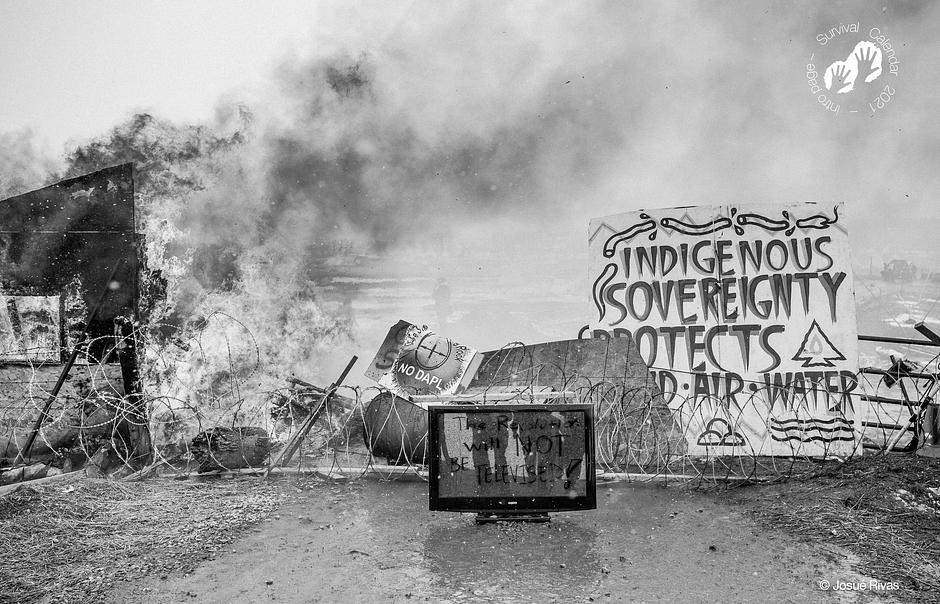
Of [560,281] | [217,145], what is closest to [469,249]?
[560,281]

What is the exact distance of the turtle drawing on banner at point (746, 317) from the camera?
291 inches

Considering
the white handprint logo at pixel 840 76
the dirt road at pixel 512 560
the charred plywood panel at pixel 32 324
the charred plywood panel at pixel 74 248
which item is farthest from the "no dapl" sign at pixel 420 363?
the white handprint logo at pixel 840 76

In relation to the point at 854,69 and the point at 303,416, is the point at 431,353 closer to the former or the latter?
the point at 303,416

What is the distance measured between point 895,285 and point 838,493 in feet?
25.7

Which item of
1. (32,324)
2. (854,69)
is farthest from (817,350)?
(32,324)

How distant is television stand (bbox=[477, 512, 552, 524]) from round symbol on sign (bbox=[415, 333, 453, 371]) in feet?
11.1

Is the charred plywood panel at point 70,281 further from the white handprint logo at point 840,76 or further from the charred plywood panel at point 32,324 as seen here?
the white handprint logo at point 840,76

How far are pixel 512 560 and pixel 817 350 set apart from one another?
5132mm

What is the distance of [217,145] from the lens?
10.6 metres

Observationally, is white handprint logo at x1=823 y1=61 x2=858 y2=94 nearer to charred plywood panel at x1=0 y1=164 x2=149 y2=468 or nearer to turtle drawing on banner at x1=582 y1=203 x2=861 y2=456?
turtle drawing on banner at x1=582 y1=203 x2=861 y2=456

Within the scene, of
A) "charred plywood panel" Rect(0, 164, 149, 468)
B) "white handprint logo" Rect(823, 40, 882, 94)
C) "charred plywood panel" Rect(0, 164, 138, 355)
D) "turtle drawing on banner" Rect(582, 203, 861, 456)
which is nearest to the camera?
"turtle drawing on banner" Rect(582, 203, 861, 456)

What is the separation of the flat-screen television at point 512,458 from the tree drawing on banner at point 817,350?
411 centimetres

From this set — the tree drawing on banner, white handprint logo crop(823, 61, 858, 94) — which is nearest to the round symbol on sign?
the tree drawing on banner

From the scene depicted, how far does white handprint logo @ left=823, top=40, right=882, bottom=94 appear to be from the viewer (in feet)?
35.4
